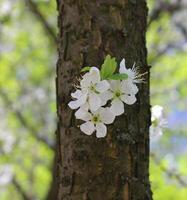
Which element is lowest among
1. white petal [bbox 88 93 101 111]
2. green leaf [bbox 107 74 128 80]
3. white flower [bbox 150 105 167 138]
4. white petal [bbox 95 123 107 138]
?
white petal [bbox 95 123 107 138]

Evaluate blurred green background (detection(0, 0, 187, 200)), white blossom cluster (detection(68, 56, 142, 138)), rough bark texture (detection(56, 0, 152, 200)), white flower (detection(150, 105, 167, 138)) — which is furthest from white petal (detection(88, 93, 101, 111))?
blurred green background (detection(0, 0, 187, 200))

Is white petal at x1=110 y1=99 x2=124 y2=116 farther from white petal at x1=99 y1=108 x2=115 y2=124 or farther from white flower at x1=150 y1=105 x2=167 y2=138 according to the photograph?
white flower at x1=150 y1=105 x2=167 y2=138

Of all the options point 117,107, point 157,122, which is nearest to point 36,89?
point 157,122

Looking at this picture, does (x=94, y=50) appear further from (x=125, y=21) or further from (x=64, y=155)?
(x=64, y=155)

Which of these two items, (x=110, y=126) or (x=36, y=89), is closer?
(x=110, y=126)

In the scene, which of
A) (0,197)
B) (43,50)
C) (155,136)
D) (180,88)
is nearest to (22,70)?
(43,50)

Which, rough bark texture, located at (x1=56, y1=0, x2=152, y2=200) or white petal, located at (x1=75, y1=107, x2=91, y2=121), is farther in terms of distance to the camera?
rough bark texture, located at (x1=56, y1=0, x2=152, y2=200)

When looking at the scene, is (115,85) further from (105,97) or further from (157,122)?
(157,122)

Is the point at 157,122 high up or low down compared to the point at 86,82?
up
